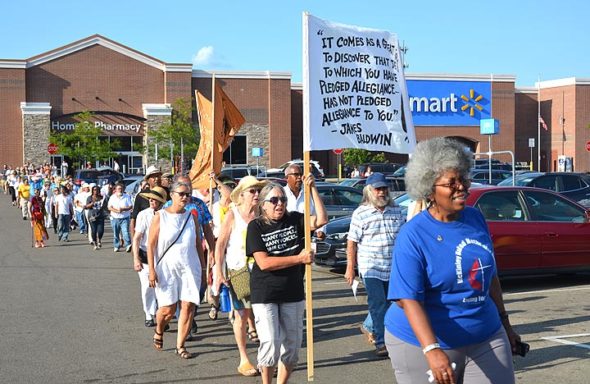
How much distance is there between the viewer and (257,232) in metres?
6.14

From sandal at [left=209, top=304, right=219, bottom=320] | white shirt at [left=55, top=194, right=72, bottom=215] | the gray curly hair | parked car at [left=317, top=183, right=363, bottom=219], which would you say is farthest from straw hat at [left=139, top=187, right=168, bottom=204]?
white shirt at [left=55, top=194, right=72, bottom=215]

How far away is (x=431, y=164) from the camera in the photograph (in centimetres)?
401

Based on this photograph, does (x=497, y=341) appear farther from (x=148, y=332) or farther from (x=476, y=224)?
(x=148, y=332)

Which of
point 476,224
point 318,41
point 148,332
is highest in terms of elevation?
point 318,41

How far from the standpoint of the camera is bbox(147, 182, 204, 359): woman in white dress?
25.8 feet

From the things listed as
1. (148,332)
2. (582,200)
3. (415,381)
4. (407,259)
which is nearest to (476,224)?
(407,259)

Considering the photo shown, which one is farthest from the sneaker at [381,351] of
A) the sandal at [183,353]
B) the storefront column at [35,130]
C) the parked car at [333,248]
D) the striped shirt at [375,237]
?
the storefront column at [35,130]

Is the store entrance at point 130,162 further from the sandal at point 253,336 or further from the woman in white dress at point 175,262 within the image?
the woman in white dress at point 175,262

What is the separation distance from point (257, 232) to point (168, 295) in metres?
2.12

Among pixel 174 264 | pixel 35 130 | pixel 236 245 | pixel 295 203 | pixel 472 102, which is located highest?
pixel 472 102

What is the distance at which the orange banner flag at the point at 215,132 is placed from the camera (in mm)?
10805

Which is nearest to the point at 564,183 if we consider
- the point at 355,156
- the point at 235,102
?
the point at 355,156

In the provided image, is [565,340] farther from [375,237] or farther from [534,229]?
[534,229]

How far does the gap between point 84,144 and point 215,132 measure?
42.5m
